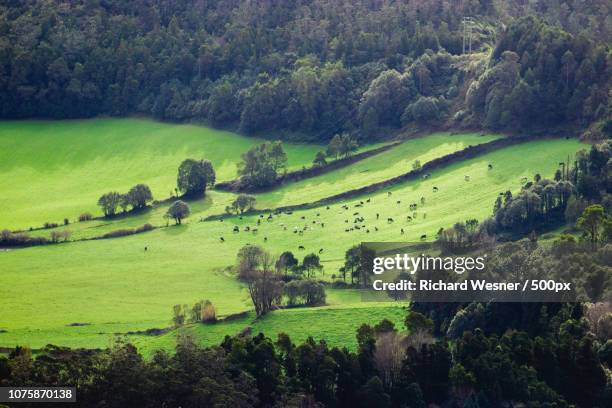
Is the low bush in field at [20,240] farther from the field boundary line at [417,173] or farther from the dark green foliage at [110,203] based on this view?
the field boundary line at [417,173]

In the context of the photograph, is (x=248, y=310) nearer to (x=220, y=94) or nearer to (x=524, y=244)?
(x=524, y=244)

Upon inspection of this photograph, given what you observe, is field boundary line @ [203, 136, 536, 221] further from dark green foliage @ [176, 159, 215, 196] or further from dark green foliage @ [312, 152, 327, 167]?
dark green foliage @ [312, 152, 327, 167]

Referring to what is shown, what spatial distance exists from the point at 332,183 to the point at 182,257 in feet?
91.4

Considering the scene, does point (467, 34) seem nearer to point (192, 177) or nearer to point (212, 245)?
point (192, 177)

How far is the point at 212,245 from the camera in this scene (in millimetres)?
143750

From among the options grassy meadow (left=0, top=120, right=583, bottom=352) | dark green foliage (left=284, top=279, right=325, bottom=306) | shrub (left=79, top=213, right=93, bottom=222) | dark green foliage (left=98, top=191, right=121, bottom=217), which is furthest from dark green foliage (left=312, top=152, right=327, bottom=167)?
dark green foliage (left=284, top=279, right=325, bottom=306)

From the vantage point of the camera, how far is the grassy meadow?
4545 inches

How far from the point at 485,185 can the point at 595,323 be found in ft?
157

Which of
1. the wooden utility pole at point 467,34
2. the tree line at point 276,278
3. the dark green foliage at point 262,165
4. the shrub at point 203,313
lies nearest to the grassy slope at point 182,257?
the tree line at point 276,278

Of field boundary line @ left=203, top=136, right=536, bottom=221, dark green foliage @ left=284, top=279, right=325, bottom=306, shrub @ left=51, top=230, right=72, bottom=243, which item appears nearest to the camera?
dark green foliage @ left=284, top=279, right=325, bottom=306

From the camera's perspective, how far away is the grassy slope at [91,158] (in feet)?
549

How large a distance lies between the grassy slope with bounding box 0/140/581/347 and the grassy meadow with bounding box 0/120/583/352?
0.51ft

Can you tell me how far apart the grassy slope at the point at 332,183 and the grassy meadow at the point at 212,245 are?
246 mm

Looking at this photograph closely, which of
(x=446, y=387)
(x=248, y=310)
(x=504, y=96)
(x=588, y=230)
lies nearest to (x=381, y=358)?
(x=446, y=387)
